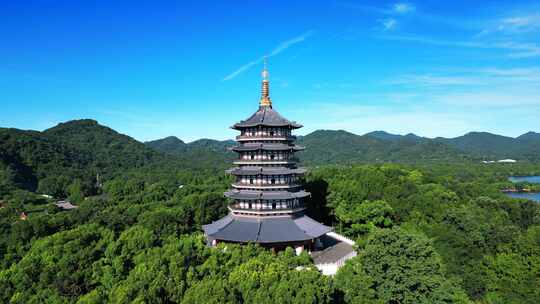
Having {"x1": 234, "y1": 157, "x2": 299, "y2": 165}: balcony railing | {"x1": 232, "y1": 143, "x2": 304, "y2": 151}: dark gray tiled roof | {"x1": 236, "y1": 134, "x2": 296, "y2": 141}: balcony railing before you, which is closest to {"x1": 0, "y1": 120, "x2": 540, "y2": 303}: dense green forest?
{"x1": 234, "y1": 157, "x2": 299, "y2": 165}: balcony railing

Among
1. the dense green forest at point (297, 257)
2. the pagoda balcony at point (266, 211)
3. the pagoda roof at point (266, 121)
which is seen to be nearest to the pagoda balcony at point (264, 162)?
the pagoda roof at point (266, 121)

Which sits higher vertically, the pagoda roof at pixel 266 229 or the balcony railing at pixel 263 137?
the balcony railing at pixel 263 137

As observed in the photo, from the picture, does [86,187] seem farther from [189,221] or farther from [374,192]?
[374,192]


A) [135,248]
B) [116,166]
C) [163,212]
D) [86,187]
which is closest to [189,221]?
[163,212]

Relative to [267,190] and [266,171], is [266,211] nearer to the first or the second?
[267,190]

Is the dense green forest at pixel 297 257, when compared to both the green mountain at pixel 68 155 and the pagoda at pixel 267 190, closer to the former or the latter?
the pagoda at pixel 267 190

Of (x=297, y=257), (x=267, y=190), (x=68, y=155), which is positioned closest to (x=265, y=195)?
(x=267, y=190)

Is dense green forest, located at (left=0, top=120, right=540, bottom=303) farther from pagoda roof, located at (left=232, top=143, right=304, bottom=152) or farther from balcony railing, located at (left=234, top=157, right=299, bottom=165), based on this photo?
pagoda roof, located at (left=232, top=143, right=304, bottom=152)

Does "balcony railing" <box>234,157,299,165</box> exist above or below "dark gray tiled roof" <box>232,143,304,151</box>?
below
